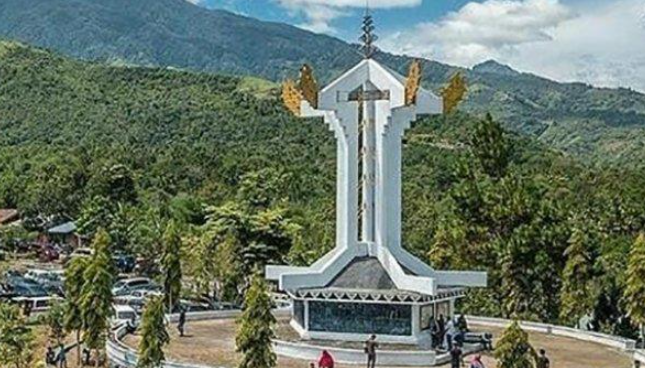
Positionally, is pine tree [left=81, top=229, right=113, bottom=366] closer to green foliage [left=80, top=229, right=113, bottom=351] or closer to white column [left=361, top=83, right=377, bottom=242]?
green foliage [left=80, top=229, right=113, bottom=351]

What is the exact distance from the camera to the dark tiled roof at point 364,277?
32531mm

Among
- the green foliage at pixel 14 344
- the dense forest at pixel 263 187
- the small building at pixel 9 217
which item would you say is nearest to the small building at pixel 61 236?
the dense forest at pixel 263 187

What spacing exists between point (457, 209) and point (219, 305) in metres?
11.2

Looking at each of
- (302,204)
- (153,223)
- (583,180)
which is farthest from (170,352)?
(583,180)

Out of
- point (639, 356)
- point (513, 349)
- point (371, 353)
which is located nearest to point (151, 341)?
point (371, 353)

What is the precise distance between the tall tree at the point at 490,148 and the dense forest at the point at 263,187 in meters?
0.07

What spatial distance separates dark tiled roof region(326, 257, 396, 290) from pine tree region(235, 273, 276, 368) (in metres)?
9.26

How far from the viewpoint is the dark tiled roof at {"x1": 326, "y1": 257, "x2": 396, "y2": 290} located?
3253cm

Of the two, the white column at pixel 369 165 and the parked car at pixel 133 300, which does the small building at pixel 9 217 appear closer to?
the parked car at pixel 133 300

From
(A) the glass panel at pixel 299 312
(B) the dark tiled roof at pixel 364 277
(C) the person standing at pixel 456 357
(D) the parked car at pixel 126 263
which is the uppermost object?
(B) the dark tiled roof at pixel 364 277

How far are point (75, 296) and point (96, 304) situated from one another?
6.38ft

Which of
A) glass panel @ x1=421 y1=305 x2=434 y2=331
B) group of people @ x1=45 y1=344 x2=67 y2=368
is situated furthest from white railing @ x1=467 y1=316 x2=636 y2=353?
group of people @ x1=45 y1=344 x2=67 y2=368

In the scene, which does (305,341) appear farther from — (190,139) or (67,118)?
(67,118)

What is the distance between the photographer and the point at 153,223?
68312mm
